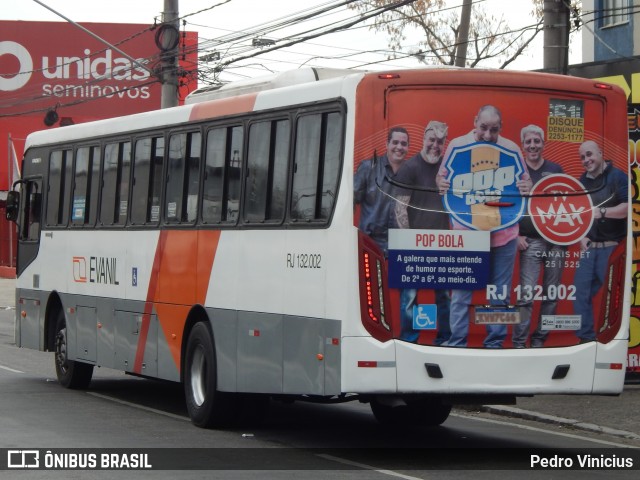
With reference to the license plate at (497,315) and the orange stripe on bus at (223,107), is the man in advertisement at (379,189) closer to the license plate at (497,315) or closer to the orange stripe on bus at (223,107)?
the license plate at (497,315)

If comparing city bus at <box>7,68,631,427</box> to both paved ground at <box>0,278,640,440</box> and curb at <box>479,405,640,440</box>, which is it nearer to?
curb at <box>479,405,640,440</box>

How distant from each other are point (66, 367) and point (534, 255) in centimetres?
843

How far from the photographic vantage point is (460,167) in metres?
11.5

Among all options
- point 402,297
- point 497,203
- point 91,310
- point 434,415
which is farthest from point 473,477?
point 91,310

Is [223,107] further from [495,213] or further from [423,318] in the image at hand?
[423,318]

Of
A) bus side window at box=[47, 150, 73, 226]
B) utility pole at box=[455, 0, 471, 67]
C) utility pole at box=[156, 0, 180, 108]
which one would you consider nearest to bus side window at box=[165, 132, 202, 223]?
bus side window at box=[47, 150, 73, 226]

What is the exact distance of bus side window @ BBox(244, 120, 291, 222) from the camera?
1275cm

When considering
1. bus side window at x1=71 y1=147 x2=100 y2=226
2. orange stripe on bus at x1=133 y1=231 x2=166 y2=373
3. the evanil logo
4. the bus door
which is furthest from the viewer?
the evanil logo

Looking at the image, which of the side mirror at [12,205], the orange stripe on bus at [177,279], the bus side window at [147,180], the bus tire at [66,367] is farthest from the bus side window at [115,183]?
the side mirror at [12,205]

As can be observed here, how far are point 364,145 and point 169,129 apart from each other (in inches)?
178

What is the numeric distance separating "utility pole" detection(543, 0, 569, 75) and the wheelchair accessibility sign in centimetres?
528

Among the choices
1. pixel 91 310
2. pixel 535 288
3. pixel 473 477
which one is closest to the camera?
pixel 473 477

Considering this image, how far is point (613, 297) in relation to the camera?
39.5 feet

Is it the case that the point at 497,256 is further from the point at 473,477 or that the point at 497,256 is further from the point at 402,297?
the point at 473,477
